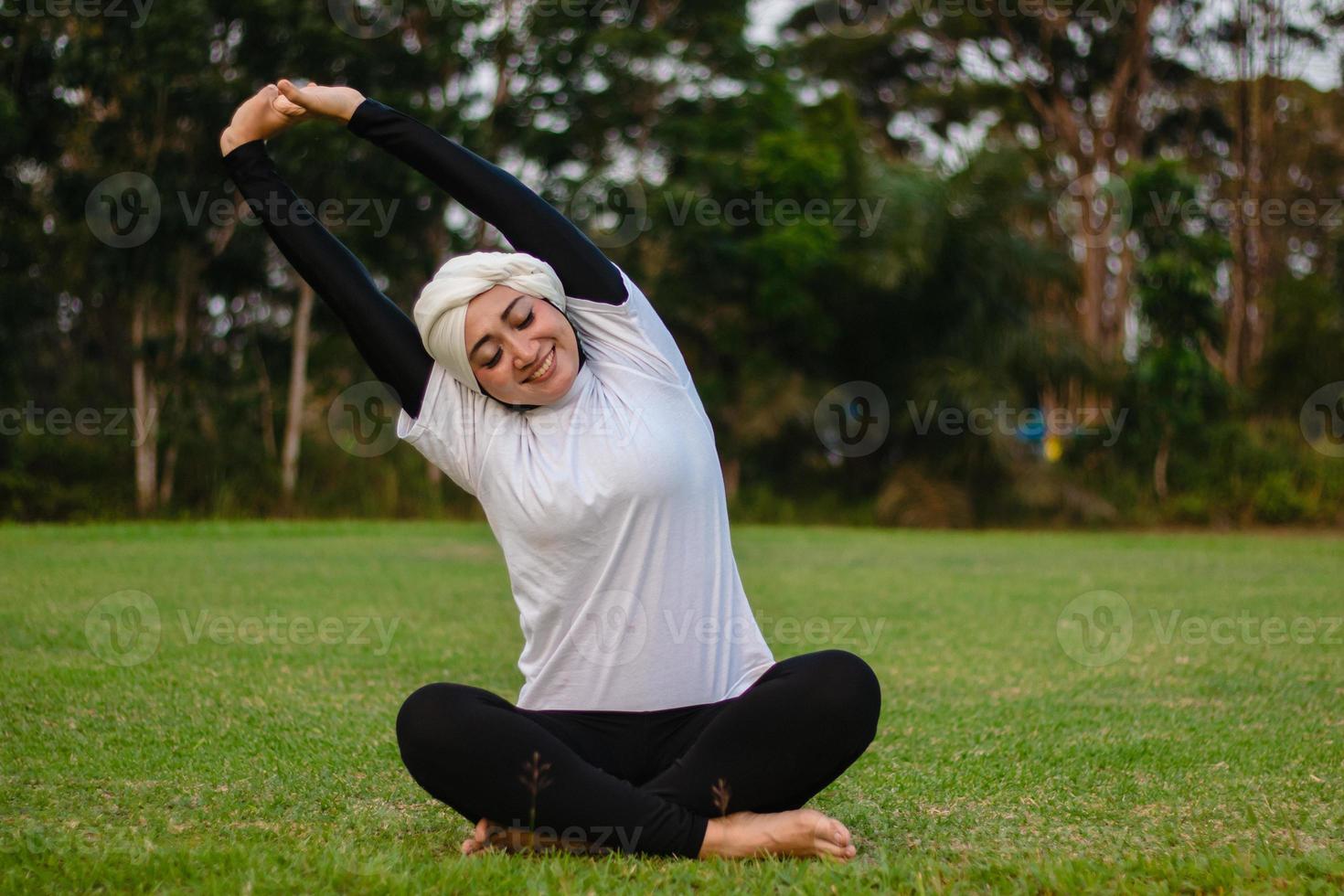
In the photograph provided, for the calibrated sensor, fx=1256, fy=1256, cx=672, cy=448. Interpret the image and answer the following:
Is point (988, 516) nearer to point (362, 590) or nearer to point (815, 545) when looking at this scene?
point (815, 545)

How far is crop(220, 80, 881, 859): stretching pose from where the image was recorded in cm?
207

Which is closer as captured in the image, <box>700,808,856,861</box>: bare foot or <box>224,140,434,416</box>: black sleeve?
<box>700,808,856,861</box>: bare foot

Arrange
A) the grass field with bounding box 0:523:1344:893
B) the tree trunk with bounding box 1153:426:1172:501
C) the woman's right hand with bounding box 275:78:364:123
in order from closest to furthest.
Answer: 1. the grass field with bounding box 0:523:1344:893
2. the woman's right hand with bounding box 275:78:364:123
3. the tree trunk with bounding box 1153:426:1172:501

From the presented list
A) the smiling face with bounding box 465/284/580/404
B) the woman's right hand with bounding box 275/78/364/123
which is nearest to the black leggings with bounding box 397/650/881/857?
the smiling face with bounding box 465/284/580/404

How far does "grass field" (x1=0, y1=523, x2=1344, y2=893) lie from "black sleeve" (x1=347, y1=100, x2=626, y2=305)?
1007 millimetres

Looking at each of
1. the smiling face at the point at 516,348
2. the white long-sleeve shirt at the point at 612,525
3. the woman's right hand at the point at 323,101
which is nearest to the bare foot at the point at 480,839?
the white long-sleeve shirt at the point at 612,525

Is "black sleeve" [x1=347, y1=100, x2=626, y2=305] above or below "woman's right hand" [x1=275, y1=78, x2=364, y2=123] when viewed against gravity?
below

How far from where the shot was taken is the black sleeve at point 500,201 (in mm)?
2266

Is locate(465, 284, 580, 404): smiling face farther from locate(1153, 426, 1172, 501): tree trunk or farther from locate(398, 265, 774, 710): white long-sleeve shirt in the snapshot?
locate(1153, 426, 1172, 501): tree trunk

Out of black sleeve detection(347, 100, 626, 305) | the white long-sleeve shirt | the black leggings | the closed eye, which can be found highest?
black sleeve detection(347, 100, 626, 305)

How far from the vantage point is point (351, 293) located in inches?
90.4

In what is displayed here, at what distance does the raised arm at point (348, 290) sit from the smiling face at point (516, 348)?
7.0 inches

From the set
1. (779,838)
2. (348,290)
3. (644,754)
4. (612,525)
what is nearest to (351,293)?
(348,290)

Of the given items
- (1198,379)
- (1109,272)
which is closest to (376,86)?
(1198,379)
